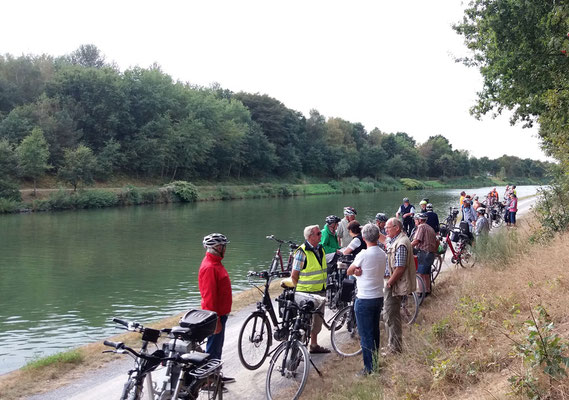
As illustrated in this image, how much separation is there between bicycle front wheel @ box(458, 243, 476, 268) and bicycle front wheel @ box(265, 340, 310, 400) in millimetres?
9137

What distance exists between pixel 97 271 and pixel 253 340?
1185 cm

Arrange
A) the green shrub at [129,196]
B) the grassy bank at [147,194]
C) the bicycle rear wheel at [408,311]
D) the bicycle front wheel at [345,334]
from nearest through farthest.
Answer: the bicycle front wheel at [345,334] → the bicycle rear wheel at [408,311] → the grassy bank at [147,194] → the green shrub at [129,196]

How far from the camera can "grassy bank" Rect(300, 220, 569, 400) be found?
402 cm

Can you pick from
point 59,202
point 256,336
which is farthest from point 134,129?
point 256,336

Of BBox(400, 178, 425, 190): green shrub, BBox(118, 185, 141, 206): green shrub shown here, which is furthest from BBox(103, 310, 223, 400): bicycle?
BBox(400, 178, 425, 190): green shrub

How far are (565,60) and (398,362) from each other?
9.76 metres

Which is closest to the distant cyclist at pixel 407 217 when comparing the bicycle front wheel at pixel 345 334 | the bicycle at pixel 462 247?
the bicycle at pixel 462 247

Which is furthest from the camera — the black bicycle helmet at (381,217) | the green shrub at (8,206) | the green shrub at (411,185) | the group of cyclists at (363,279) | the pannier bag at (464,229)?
the green shrub at (411,185)

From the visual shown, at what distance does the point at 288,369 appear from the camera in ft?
19.0

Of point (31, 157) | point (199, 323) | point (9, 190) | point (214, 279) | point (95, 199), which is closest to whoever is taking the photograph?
point (199, 323)

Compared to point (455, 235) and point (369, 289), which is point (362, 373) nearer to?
point (369, 289)

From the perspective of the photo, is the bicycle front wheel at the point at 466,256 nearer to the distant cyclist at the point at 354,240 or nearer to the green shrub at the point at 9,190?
the distant cyclist at the point at 354,240

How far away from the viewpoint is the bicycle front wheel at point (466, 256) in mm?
13752

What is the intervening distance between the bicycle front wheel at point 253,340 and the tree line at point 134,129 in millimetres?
34802
